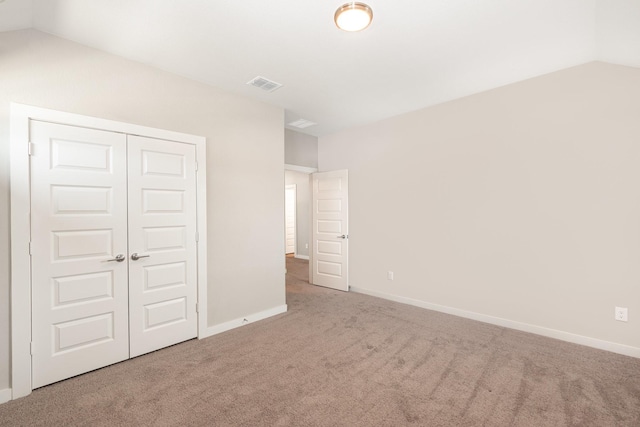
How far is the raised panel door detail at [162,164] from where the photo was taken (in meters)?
2.78

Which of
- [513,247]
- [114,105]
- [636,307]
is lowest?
[636,307]

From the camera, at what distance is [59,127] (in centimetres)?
232

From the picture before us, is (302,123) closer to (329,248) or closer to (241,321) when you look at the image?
(329,248)

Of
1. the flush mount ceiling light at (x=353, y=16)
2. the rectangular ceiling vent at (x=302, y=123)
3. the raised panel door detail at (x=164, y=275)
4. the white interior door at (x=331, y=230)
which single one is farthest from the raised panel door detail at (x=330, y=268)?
the flush mount ceiling light at (x=353, y=16)

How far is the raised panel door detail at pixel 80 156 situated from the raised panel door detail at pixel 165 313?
1393 mm

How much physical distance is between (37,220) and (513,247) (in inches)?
182

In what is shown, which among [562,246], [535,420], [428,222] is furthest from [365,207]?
[535,420]

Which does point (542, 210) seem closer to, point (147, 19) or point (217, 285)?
point (217, 285)

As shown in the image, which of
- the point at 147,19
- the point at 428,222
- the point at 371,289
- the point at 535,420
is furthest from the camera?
the point at 371,289

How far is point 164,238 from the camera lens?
291 cm

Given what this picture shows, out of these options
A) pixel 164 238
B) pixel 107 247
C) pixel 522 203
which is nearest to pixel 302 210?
pixel 164 238

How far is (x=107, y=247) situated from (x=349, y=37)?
281 centimetres

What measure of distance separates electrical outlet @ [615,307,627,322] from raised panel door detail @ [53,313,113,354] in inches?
188

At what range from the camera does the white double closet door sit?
2268 mm
